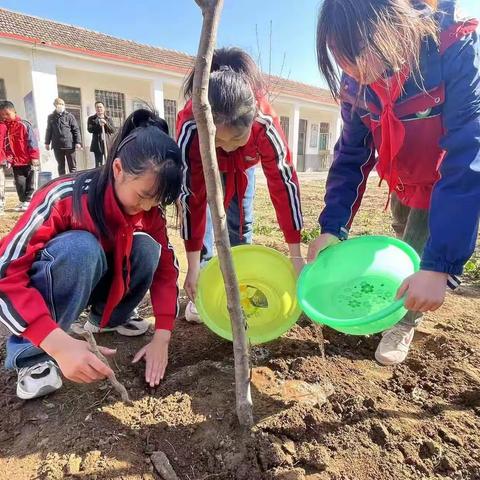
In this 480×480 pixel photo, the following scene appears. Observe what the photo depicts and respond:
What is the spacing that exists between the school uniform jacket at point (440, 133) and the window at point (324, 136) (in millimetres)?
15834

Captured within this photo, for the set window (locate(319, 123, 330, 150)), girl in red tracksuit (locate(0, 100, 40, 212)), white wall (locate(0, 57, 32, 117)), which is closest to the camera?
girl in red tracksuit (locate(0, 100, 40, 212))

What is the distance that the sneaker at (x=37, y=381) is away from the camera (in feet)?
4.38

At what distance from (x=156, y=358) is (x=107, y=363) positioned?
0.26 meters

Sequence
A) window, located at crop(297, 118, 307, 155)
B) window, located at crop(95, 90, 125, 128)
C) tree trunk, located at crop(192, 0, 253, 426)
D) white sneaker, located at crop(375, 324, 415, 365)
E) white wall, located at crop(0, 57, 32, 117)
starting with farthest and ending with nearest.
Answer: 1. window, located at crop(297, 118, 307, 155)
2. window, located at crop(95, 90, 125, 128)
3. white wall, located at crop(0, 57, 32, 117)
4. white sneaker, located at crop(375, 324, 415, 365)
5. tree trunk, located at crop(192, 0, 253, 426)

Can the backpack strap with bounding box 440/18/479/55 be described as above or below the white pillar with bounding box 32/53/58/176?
below

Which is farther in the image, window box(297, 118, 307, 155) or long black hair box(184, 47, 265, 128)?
window box(297, 118, 307, 155)

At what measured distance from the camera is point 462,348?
1737 millimetres

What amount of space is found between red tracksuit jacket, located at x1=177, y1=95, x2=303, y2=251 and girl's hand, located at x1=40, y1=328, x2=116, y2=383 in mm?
803

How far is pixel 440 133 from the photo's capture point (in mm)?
1386

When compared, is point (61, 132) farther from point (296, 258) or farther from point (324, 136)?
point (324, 136)

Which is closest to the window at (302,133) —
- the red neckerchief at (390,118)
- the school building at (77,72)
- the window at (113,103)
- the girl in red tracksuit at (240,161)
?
the school building at (77,72)

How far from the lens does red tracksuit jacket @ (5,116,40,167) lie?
499 cm

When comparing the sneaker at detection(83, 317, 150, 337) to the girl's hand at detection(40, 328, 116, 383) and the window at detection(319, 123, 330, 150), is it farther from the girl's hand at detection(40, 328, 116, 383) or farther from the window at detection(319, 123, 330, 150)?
the window at detection(319, 123, 330, 150)

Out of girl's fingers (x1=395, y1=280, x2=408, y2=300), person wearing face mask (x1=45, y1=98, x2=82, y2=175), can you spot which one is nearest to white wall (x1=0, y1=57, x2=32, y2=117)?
person wearing face mask (x1=45, y1=98, x2=82, y2=175)
